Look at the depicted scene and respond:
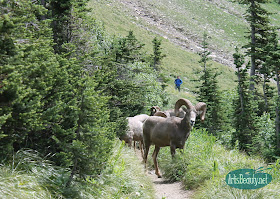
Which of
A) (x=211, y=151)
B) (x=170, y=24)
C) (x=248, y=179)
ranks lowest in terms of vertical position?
(x=170, y=24)

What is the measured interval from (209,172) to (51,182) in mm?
4473

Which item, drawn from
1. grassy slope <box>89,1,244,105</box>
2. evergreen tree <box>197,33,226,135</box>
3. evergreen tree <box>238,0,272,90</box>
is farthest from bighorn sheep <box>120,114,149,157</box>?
grassy slope <box>89,1,244,105</box>

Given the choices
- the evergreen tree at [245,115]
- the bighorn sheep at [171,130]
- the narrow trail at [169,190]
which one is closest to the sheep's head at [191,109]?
the bighorn sheep at [171,130]

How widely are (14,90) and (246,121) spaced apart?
13.9 m

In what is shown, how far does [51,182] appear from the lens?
17.8 ft

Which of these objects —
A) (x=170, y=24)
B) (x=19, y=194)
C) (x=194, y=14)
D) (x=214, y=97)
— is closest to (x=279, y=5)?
(x=194, y=14)

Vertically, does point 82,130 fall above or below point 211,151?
above

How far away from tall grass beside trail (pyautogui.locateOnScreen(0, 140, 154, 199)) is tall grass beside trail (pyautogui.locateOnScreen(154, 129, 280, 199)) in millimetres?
1619

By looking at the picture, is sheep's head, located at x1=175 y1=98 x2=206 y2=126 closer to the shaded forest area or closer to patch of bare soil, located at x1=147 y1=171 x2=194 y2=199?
patch of bare soil, located at x1=147 y1=171 x2=194 y2=199

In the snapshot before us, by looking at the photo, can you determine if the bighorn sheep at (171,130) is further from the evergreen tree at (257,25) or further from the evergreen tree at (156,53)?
the evergreen tree at (156,53)

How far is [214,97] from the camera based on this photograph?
19469 mm

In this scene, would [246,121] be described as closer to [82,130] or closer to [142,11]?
[82,130]

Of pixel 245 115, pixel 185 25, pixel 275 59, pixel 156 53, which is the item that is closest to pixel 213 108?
pixel 245 115

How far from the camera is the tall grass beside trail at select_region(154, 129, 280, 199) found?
22.0 ft
